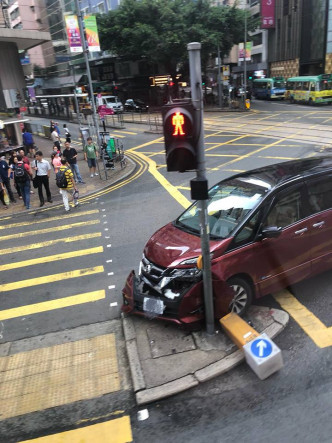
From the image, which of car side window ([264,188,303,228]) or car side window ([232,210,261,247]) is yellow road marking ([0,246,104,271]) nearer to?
car side window ([232,210,261,247])

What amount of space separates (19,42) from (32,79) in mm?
39283

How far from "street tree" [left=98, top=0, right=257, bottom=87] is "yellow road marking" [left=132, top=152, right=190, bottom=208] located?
78.5 ft

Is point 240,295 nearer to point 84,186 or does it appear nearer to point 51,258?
point 51,258

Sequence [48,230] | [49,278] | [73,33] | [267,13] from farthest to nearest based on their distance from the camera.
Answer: [267,13], [73,33], [48,230], [49,278]

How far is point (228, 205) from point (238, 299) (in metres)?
1.44

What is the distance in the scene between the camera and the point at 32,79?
57.1 metres

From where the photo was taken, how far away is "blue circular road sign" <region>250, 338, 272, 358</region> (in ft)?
13.9

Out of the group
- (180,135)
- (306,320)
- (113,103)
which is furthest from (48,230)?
(113,103)

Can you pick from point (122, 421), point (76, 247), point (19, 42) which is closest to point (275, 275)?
point (122, 421)

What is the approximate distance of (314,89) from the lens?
34.4 metres

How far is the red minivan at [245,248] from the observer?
4.93 metres

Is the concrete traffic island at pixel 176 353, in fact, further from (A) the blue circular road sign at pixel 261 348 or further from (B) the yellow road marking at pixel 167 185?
(B) the yellow road marking at pixel 167 185

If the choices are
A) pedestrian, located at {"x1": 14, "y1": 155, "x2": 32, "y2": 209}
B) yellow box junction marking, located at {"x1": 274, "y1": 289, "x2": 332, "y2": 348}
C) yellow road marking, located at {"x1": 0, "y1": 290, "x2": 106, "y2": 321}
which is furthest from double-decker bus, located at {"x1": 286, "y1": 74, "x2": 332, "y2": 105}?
yellow road marking, located at {"x1": 0, "y1": 290, "x2": 106, "y2": 321}

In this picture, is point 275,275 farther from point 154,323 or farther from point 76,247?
point 76,247
